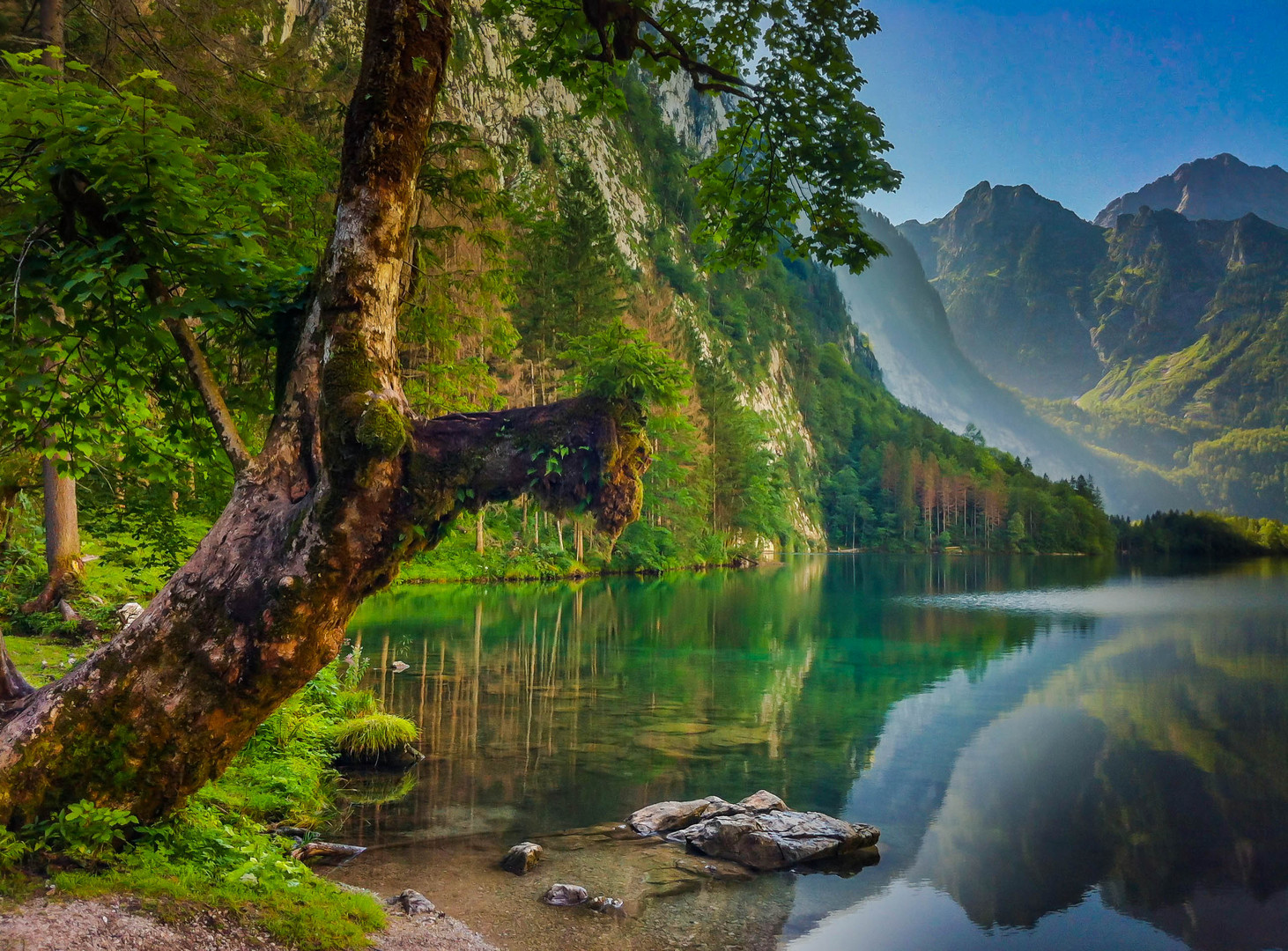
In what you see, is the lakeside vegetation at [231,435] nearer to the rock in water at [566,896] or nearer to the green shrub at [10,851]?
the green shrub at [10,851]

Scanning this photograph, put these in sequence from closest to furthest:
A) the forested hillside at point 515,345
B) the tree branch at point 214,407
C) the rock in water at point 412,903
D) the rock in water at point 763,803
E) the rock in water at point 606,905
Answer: the tree branch at point 214,407 < the forested hillside at point 515,345 < the rock in water at point 412,903 < the rock in water at point 606,905 < the rock in water at point 763,803

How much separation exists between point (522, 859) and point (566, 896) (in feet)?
3.06

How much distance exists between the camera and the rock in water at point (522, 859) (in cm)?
897

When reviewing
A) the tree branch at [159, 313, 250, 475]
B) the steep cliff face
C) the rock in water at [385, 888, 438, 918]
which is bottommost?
the rock in water at [385, 888, 438, 918]

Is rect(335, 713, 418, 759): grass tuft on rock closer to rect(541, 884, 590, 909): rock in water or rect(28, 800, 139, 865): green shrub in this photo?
rect(541, 884, 590, 909): rock in water

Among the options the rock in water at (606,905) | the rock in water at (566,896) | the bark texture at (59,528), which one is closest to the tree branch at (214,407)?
the rock in water at (566,896)

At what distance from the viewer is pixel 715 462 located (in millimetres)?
72938

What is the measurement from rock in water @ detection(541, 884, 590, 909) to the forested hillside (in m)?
3.78

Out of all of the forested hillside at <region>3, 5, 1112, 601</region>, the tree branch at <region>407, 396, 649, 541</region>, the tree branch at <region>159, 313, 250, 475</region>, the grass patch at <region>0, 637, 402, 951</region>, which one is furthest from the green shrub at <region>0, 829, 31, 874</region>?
the tree branch at <region>407, 396, 649, 541</region>

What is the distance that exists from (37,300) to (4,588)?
40.7 ft

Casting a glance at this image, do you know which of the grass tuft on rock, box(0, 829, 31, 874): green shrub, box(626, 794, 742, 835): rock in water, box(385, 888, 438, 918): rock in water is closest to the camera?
box(0, 829, 31, 874): green shrub

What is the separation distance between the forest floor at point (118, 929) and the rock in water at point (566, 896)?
145 inches

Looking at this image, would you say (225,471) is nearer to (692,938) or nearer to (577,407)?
(577,407)

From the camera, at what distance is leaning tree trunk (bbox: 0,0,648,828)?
194 inches
